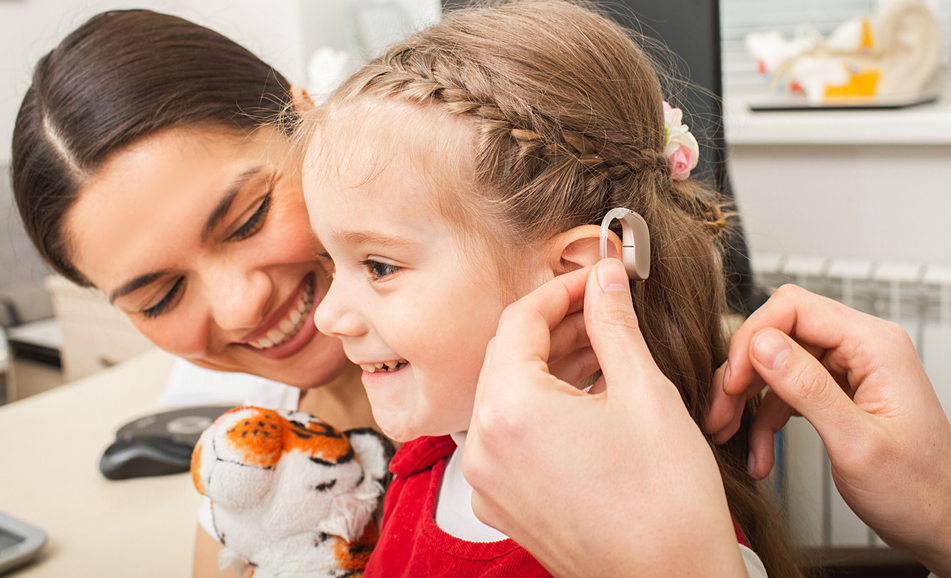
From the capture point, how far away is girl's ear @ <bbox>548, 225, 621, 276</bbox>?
649mm

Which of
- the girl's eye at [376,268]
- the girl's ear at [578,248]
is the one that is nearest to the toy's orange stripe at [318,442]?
the girl's eye at [376,268]

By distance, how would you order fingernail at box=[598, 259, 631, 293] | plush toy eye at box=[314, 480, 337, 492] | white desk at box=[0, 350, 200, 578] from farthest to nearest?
white desk at box=[0, 350, 200, 578] → plush toy eye at box=[314, 480, 337, 492] → fingernail at box=[598, 259, 631, 293]

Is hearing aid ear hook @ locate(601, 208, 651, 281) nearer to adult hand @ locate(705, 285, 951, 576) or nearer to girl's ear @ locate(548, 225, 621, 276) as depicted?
girl's ear @ locate(548, 225, 621, 276)

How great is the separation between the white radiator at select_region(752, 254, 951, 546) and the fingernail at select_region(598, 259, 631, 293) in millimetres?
1010

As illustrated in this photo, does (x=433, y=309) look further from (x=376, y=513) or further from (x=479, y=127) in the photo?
A: (x=376, y=513)

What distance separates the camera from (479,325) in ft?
2.20

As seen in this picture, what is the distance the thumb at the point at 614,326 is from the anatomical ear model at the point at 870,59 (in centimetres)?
137

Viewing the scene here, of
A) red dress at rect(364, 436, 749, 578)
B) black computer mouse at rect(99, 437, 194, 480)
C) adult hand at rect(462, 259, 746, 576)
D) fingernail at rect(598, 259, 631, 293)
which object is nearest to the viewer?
adult hand at rect(462, 259, 746, 576)

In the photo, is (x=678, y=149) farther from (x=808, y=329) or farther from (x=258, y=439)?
(x=258, y=439)

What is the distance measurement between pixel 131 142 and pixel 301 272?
0.84 ft

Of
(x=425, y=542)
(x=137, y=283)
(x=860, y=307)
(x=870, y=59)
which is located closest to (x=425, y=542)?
(x=425, y=542)

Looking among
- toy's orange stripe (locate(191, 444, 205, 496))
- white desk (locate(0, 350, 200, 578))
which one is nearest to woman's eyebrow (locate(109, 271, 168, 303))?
toy's orange stripe (locate(191, 444, 205, 496))

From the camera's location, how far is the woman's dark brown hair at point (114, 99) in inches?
33.5

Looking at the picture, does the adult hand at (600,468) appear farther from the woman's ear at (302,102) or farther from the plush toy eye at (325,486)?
the woman's ear at (302,102)
